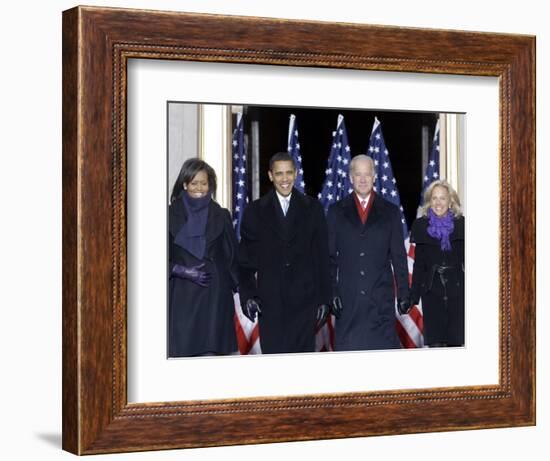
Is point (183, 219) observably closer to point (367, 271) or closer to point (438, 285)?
point (367, 271)

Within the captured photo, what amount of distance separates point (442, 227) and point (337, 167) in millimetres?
367

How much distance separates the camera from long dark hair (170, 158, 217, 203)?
147 inches

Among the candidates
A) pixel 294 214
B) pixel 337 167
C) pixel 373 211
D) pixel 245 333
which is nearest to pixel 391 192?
pixel 373 211

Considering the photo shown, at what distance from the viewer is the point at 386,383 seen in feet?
13.0

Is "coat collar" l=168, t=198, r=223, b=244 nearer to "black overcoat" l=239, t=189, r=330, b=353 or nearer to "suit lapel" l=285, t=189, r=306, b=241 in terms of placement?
"black overcoat" l=239, t=189, r=330, b=353

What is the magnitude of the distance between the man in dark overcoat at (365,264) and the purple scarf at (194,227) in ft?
1.16

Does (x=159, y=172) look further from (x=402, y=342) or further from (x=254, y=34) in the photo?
(x=402, y=342)

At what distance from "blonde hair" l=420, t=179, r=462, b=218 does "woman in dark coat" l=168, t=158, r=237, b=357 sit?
0.56m

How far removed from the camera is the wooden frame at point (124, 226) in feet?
11.9

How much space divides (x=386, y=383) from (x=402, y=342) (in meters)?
0.12

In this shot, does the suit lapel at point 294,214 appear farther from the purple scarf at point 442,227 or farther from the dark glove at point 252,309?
the purple scarf at point 442,227

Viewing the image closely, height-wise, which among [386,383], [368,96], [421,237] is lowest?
[386,383]

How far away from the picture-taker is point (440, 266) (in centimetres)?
407

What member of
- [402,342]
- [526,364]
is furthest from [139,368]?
[526,364]
